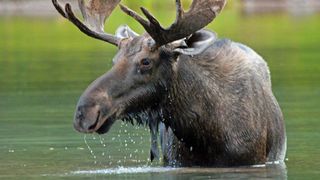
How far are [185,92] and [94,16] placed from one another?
1.58 m

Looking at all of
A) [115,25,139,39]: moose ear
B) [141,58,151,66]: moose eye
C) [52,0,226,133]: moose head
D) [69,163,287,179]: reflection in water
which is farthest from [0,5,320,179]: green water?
[115,25,139,39]: moose ear

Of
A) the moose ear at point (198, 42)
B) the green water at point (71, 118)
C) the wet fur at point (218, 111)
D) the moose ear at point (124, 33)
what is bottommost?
the green water at point (71, 118)

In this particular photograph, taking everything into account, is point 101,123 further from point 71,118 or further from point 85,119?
point 71,118

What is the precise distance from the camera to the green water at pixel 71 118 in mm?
17891

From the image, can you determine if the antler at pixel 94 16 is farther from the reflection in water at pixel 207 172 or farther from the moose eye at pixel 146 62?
the reflection in water at pixel 207 172

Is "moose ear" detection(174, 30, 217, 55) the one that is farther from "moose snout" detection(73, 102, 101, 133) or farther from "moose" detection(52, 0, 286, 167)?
"moose snout" detection(73, 102, 101, 133)

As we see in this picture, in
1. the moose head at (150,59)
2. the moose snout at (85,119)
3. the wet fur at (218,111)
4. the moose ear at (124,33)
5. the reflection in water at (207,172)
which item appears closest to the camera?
the moose snout at (85,119)

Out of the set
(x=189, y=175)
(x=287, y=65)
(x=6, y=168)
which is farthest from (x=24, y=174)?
(x=287, y=65)

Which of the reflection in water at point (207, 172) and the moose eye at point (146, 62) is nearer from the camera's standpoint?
the moose eye at point (146, 62)

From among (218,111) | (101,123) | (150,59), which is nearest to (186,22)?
(150,59)

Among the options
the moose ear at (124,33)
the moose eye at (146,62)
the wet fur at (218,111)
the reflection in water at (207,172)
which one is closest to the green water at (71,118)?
the reflection in water at (207,172)

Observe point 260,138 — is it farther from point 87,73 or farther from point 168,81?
point 87,73

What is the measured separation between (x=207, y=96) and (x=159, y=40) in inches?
37.2

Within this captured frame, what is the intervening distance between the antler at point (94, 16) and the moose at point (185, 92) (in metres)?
0.01
